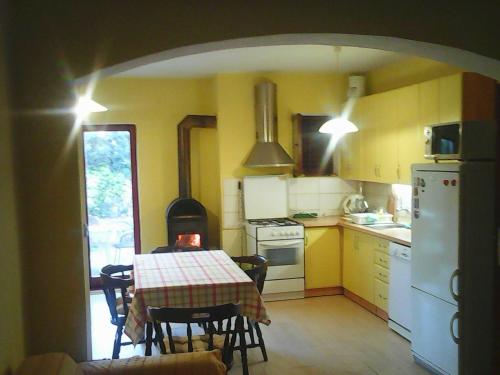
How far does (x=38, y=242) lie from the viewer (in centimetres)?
225

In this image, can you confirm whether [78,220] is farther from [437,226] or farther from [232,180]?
[232,180]

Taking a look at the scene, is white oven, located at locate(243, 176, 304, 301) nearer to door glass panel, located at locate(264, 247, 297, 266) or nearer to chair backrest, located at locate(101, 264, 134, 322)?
door glass panel, located at locate(264, 247, 297, 266)

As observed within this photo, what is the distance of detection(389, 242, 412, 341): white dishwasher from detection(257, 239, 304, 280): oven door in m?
1.21

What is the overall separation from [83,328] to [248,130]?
378cm

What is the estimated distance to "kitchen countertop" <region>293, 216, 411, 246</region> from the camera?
4.23 meters

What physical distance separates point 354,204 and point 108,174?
301cm

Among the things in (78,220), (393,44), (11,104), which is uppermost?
(393,44)

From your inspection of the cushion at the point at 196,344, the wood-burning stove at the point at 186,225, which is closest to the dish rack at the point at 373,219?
the wood-burning stove at the point at 186,225

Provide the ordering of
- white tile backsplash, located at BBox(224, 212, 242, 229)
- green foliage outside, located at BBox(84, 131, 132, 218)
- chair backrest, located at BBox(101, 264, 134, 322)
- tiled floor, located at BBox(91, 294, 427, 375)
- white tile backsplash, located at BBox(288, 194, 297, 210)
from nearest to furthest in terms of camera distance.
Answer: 1. chair backrest, located at BBox(101, 264, 134, 322)
2. tiled floor, located at BBox(91, 294, 427, 375)
3. white tile backsplash, located at BBox(224, 212, 242, 229)
4. white tile backsplash, located at BBox(288, 194, 297, 210)
5. green foliage outside, located at BBox(84, 131, 132, 218)

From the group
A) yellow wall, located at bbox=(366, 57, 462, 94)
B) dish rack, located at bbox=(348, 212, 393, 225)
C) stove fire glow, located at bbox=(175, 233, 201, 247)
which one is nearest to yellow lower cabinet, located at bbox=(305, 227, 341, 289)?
dish rack, located at bbox=(348, 212, 393, 225)

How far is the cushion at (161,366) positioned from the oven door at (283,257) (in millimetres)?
2893

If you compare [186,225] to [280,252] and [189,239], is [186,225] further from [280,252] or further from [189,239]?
[280,252]

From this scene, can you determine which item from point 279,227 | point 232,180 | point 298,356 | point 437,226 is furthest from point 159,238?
point 437,226

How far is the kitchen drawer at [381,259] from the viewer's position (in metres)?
4.51
